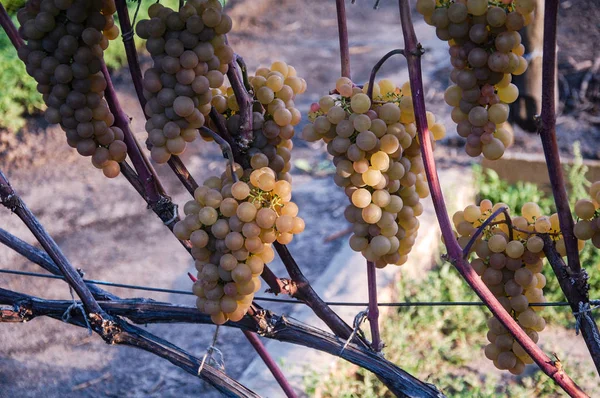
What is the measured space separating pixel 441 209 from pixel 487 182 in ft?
7.83

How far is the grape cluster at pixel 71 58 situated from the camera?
64cm

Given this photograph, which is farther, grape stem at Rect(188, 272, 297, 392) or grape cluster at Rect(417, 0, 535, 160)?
grape stem at Rect(188, 272, 297, 392)

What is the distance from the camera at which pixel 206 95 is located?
0.65m

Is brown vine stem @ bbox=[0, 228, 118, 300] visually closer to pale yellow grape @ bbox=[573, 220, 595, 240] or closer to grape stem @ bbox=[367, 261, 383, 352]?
grape stem @ bbox=[367, 261, 383, 352]

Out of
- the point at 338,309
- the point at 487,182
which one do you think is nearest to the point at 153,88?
the point at 338,309

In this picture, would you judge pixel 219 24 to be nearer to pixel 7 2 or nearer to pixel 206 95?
pixel 206 95

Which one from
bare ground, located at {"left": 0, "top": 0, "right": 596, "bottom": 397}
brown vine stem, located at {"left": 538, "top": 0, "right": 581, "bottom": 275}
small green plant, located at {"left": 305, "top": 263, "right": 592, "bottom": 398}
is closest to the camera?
brown vine stem, located at {"left": 538, "top": 0, "right": 581, "bottom": 275}

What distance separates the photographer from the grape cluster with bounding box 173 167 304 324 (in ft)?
2.14

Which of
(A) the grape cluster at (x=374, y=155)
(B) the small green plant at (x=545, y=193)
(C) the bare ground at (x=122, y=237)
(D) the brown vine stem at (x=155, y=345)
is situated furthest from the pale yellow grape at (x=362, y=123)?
(B) the small green plant at (x=545, y=193)

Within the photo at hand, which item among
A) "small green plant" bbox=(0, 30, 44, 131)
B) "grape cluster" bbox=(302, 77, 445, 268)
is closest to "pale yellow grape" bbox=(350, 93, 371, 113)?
"grape cluster" bbox=(302, 77, 445, 268)

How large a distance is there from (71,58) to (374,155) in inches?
12.7

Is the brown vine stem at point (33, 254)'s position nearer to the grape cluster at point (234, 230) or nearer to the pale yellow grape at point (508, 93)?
the grape cluster at point (234, 230)

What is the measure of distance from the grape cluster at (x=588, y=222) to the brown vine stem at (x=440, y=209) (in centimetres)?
11

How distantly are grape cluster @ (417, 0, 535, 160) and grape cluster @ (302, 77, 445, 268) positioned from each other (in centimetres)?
7
